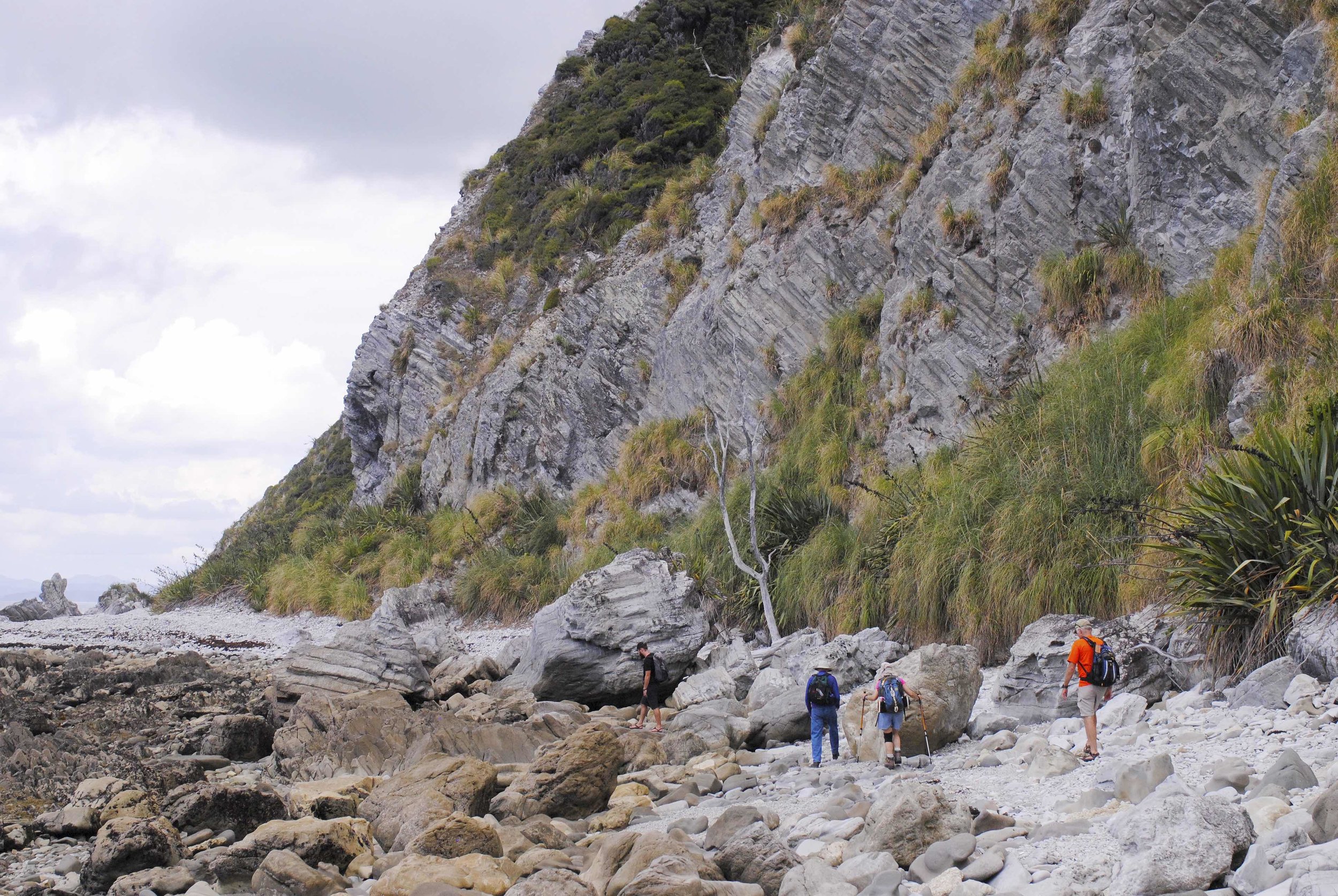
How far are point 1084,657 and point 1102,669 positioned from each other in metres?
0.14

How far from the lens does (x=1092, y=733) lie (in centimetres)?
645

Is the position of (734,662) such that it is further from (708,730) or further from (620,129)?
(620,129)

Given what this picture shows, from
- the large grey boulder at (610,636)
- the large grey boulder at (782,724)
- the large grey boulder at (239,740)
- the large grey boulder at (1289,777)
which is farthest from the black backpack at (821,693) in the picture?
the large grey boulder at (239,740)

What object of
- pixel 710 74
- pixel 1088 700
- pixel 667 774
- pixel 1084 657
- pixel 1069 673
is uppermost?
pixel 710 74

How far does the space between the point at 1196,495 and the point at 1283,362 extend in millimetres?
2342

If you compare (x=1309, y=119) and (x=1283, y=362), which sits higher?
(x=1309, y=119)

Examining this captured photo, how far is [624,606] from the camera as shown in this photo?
13.5m

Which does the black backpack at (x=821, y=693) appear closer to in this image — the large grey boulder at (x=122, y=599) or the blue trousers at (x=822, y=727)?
the blue trousers at (x=822, y=727)

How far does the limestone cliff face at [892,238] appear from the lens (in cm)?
1280

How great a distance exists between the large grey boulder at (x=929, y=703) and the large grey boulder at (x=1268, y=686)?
210cm

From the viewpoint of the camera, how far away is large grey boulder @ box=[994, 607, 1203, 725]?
7648 mm

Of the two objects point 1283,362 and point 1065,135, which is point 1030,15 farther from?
point 1283,362

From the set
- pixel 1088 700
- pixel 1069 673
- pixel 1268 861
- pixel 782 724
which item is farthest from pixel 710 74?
pixel 1268 861

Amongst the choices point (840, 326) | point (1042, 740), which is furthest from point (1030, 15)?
point (1042, 740)
